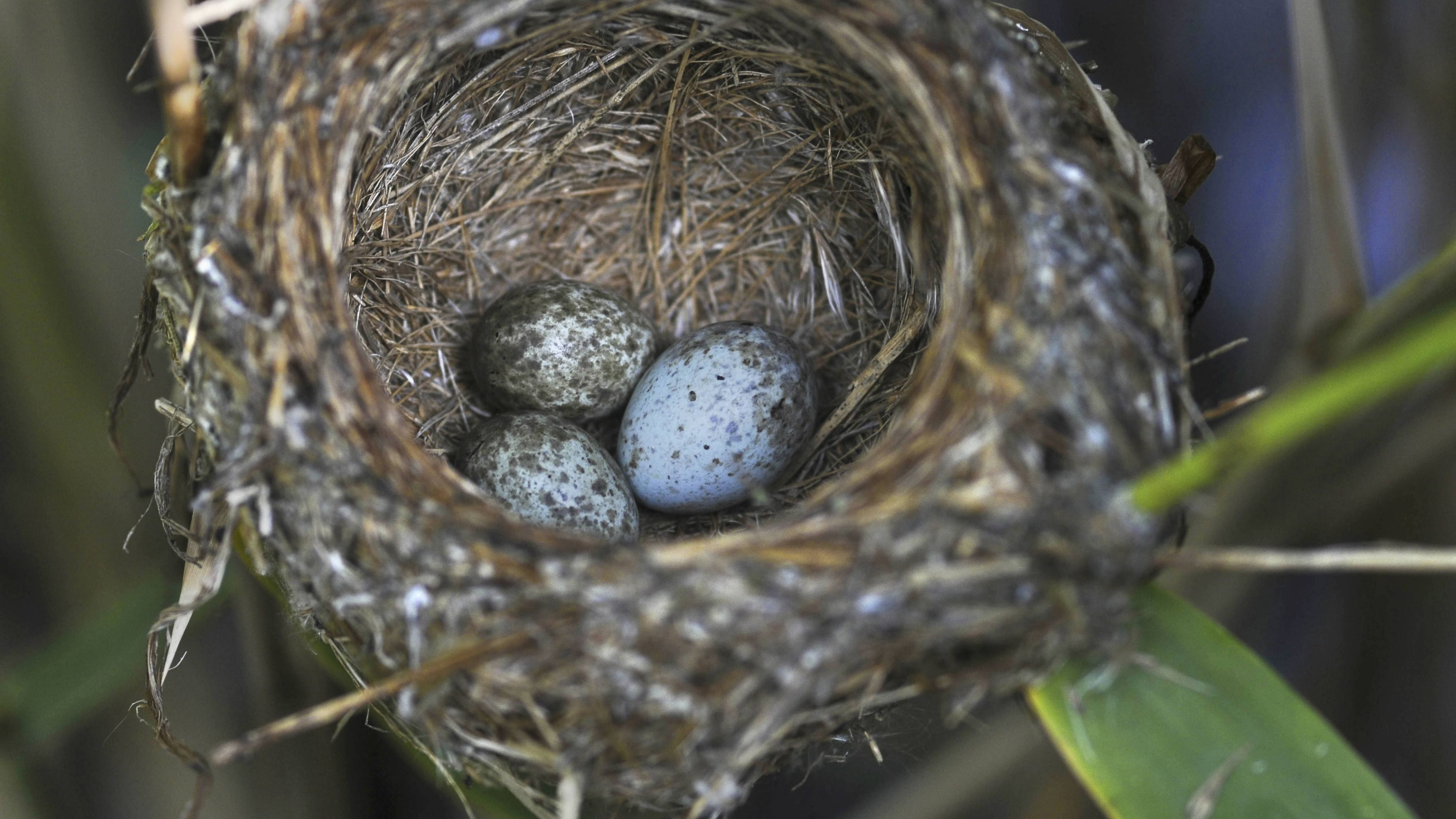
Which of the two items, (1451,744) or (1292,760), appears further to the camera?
(1451,744)

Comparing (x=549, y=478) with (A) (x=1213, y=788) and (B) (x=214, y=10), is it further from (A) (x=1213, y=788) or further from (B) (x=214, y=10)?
(A) (x=1213, y=788)

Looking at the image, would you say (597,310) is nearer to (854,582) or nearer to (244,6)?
(244,6)

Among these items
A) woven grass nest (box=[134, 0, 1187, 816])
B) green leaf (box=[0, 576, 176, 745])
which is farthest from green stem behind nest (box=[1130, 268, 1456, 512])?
green leaf (box=[0, 576, 176, 745])

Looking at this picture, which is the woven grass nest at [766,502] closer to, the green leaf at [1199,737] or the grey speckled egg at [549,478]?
the green leaf at [1199,737]

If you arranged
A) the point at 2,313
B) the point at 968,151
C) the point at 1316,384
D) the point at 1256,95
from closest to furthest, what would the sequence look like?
the point at 1316,384, the point at 968,151, the point at 2,313, the point at 1256,95

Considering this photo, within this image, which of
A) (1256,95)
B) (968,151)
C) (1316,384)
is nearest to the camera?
(1316,384)

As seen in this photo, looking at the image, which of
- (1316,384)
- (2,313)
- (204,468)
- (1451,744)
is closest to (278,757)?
(204,468)
